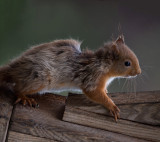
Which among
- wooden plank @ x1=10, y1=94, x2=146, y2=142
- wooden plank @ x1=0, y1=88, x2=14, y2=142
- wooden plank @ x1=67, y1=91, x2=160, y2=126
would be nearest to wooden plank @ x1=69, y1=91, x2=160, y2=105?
wooden plank @ x1=67, y1=91, x2=160, y2=126

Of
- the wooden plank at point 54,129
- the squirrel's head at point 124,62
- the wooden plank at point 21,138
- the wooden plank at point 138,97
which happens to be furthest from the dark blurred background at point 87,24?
the wooden plank at point 21,138

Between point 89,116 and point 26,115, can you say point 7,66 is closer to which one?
point 26,115

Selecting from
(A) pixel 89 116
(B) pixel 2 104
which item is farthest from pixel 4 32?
(A) pixel 89 116

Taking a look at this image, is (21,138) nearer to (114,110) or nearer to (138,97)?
(114,110)

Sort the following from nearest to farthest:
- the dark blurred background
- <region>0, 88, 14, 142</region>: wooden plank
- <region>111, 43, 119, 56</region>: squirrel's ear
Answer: <region>0, 88, 14, 142</region>: wooden plank
<region>111, 43, 119, 56</region>: squirrel's ear
the dark blurred background

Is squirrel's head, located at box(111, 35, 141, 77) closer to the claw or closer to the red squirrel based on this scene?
the red squirrel
